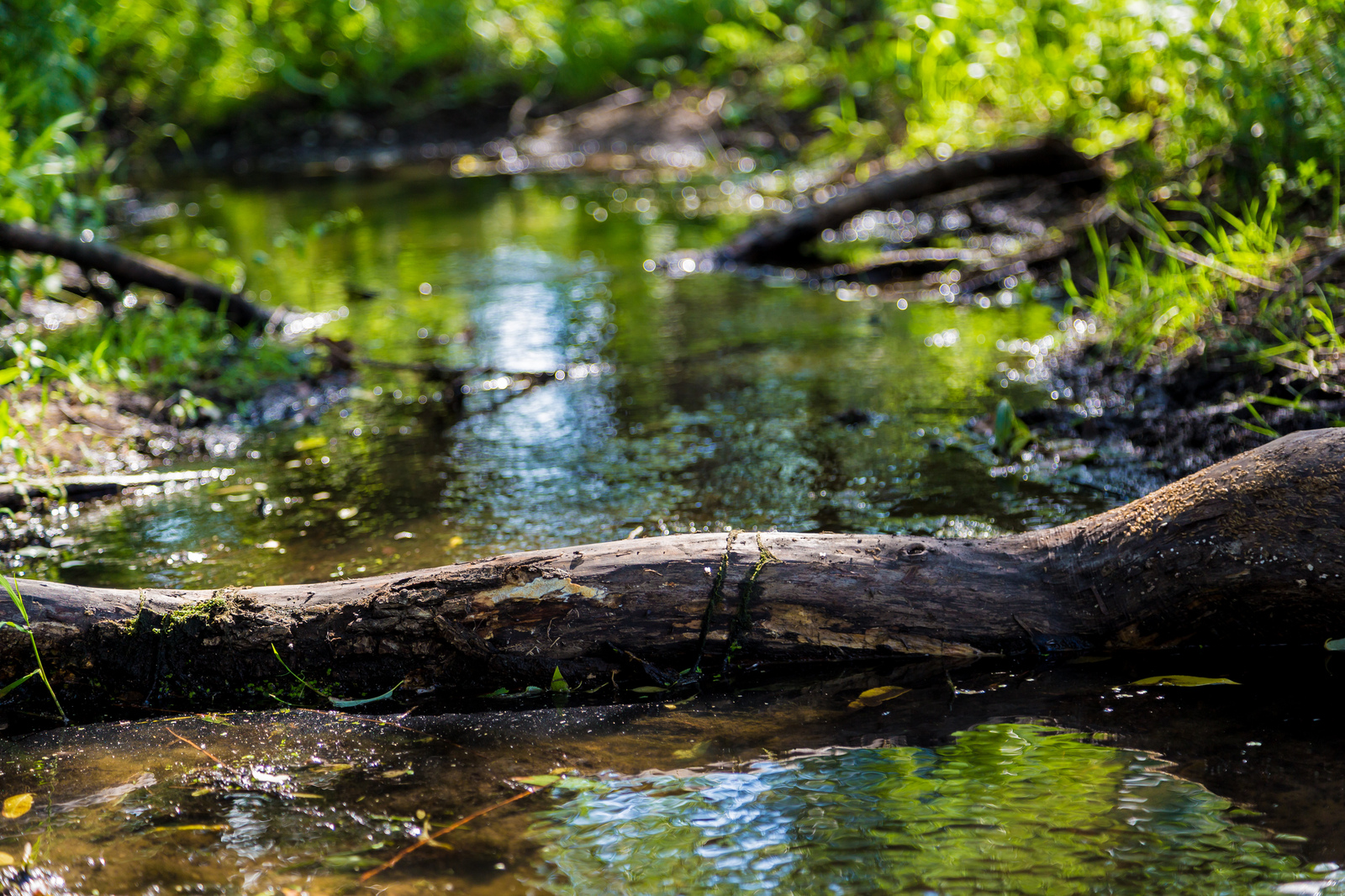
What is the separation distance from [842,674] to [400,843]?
3.66 feet

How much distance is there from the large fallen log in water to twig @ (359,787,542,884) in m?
0.45

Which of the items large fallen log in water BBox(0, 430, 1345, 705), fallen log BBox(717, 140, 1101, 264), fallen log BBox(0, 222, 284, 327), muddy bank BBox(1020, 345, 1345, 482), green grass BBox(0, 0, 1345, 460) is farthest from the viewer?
fallen log BBox(717, 140, 1101, 264)

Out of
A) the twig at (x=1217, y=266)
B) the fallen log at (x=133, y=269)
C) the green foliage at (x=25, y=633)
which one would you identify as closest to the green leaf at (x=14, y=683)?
the green foliage at (x=25, y=633)

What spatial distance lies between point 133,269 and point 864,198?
4744mm

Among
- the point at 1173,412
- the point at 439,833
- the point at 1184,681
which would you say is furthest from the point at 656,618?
the point at 1173,412

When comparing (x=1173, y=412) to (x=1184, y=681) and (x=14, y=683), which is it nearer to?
(x=1184, y=681)

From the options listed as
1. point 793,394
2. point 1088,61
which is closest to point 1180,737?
point 793,394

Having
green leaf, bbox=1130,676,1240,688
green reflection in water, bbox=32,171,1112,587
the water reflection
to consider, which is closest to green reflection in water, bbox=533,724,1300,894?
the water reflection

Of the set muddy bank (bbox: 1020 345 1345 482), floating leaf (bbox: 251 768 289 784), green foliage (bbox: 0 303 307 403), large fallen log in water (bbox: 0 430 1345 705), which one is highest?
green foliage (bbox: 0 303 307 403)

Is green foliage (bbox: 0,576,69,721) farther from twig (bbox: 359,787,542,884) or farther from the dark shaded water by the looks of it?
twig (bbox: 359,787,542,884)

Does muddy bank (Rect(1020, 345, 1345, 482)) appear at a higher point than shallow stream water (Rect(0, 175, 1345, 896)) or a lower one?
higher

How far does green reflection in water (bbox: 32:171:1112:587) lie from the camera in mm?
3588

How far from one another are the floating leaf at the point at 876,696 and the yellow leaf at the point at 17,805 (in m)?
1.74

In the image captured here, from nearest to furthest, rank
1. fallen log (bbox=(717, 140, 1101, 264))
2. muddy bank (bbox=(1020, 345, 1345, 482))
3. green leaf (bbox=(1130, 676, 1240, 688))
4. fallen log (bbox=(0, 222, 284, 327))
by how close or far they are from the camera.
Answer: green leaf (bbox=(1130, 676, 1240, 688)) < muddy bank (bbox=(1020, 345, 1345, 482)) < fallen log (bbox=(0, 222, 284, 327)) < fallen log (bbox=(717, 140, 1101, 264))
